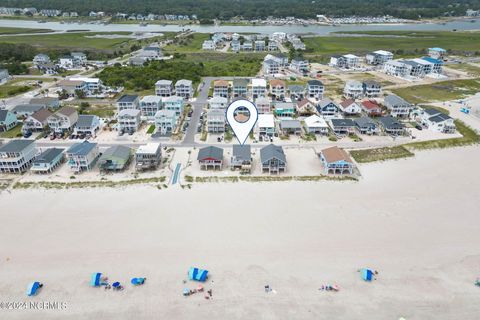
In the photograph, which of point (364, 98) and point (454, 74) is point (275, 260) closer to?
point (364, 98)

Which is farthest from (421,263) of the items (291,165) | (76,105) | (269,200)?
(76,105)

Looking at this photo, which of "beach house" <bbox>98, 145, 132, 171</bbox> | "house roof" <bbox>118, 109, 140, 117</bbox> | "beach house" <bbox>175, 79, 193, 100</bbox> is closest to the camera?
"beach house" <bbox>98, 145, 132, 171</bbox>

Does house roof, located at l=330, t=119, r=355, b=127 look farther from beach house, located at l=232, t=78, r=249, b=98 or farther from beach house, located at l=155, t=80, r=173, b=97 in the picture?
beach house, located at l=155, t=80, r=173, b=97

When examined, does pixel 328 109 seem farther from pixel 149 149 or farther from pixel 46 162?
pixel 46 162

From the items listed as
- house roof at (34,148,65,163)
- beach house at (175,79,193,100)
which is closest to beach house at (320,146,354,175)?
house roof at (34,148,65,163)

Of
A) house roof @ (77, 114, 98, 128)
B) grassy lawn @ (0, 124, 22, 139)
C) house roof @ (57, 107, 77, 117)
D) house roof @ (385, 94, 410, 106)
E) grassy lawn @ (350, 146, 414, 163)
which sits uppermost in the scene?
Answer: house roof @ (57, 107, 77, 117)

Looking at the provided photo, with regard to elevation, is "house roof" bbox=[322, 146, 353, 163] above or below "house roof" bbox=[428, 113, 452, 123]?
below
